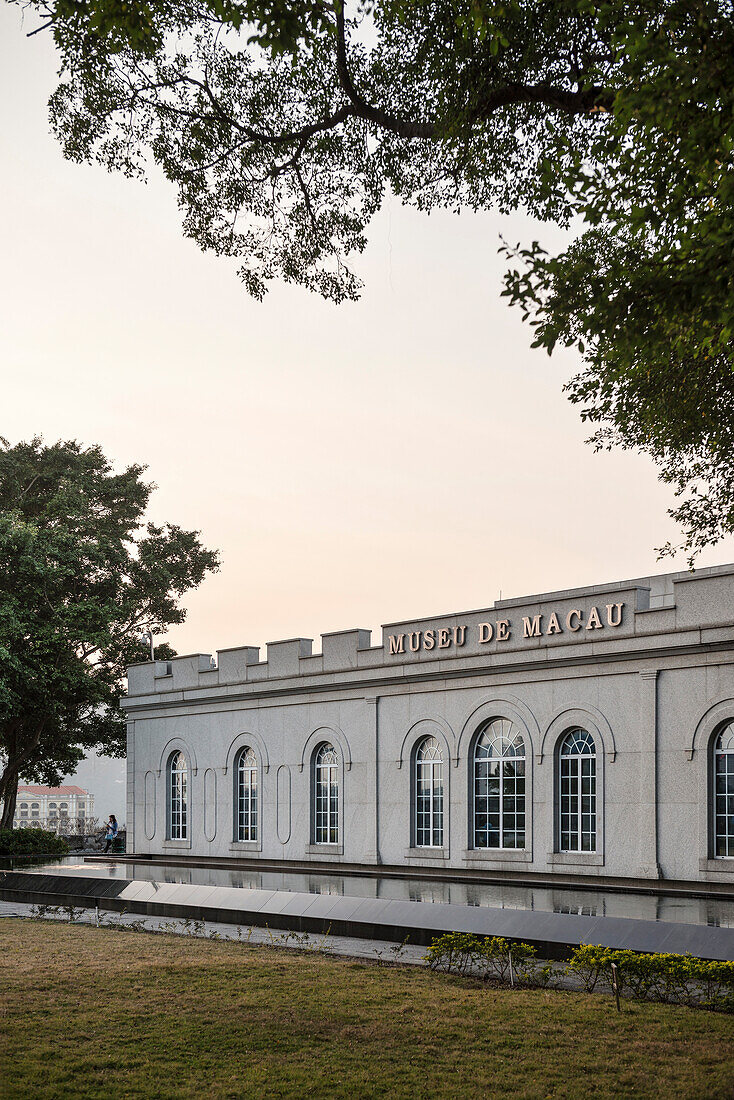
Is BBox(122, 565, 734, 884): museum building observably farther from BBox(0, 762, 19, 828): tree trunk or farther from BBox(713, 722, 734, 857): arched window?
BBox(0, 762, 19, 828): tree trunk

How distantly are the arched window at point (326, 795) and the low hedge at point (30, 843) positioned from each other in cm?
1067

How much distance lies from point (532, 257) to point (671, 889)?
1598cm

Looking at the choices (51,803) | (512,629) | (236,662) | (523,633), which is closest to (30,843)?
(236,662)

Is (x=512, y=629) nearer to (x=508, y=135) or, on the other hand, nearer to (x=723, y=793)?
(x=723, y=793)

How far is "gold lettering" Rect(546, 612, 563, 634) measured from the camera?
2481 cm

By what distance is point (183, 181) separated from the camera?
15406mm

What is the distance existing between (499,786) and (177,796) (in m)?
14.1

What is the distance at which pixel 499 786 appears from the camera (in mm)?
25953

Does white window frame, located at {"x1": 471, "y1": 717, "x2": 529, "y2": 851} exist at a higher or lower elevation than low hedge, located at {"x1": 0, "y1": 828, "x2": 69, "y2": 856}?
higher

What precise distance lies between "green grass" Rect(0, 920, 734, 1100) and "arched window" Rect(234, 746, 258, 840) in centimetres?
1892

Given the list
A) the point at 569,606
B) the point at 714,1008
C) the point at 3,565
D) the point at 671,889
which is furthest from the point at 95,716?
the point at 714,1008

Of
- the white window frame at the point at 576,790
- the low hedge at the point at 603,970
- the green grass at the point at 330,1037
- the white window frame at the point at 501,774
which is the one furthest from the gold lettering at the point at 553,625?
the green grass at the point at 330,1037

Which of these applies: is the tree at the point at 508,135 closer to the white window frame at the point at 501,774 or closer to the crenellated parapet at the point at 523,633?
the crenellated parapet at the point at 523,633

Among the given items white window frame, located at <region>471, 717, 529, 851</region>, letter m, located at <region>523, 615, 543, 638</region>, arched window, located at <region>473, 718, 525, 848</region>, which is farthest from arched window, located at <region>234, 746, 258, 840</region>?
letter m, located at <region>523, 615, 543, 638</region>
